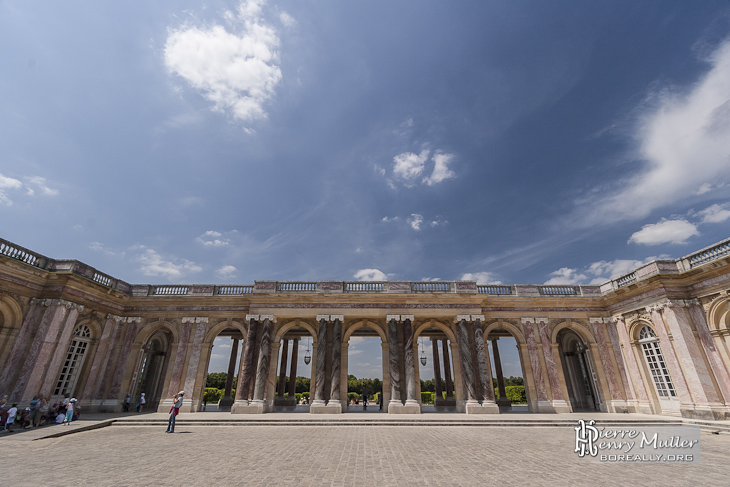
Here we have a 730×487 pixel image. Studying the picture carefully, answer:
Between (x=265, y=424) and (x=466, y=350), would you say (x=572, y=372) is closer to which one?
(x=466, y=350)

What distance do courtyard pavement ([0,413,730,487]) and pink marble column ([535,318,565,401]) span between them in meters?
8.03

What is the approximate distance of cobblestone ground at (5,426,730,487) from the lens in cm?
684

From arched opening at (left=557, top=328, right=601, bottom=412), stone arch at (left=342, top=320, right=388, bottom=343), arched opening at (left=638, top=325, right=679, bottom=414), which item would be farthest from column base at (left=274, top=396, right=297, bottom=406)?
arched opening at (left=638, top=325, right=679, bottom=414)

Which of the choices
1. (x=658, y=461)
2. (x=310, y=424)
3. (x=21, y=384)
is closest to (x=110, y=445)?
(x=310, y=424)

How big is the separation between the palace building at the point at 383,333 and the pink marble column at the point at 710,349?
0.05 meters

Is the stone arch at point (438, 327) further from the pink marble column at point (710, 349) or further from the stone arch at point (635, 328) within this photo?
the pink marble column at point (710, 349)

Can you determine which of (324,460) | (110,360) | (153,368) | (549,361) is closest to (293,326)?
(153,368)

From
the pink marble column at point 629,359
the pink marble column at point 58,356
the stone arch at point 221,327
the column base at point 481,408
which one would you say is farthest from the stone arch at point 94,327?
the pink marble column at point 629,359

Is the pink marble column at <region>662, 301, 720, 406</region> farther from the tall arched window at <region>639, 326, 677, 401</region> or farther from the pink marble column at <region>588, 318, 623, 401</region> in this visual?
the pink marble column at <region>588, 318, 623, 401</region>

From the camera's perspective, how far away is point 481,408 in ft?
63.2

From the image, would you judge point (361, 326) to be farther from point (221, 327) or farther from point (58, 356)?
point (58, 356)

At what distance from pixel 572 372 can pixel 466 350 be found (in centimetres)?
1018

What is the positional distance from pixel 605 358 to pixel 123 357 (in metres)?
33.2

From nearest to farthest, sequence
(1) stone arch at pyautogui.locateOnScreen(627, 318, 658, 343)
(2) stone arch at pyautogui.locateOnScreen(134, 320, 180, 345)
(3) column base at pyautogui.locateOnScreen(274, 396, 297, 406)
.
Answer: (1) stone arch at pyautogui.locateOnScreen(627, 318, 658, 343)
(2) stone arch at pyautogui.locateOnScreen(134, 320, 180, 345)
(3) column base at pyautogui.locateOnScreen(274, 396, 297, 406)
